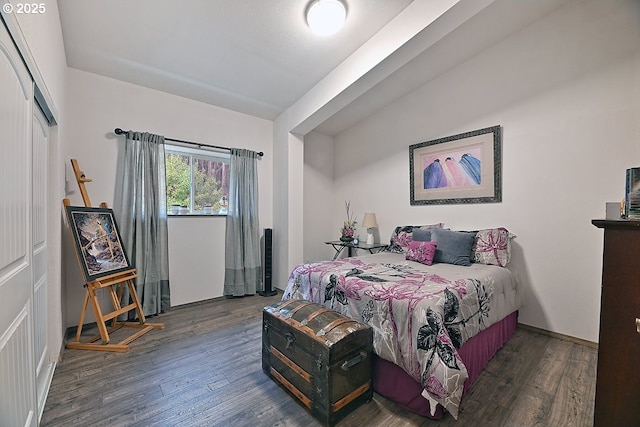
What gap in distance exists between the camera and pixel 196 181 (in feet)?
11.8

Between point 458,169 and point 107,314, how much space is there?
414 cm

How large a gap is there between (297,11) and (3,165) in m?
2.17

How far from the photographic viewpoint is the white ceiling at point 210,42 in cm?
211

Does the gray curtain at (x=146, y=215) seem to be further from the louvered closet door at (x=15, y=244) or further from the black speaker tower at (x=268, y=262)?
the louvered closet door at (x=15, y=244)

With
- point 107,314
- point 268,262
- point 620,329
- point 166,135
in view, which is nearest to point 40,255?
point 107,314

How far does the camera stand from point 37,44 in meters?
1.46

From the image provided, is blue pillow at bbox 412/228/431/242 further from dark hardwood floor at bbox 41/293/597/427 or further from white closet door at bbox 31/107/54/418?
white closet door at bbox 31/107/54/418

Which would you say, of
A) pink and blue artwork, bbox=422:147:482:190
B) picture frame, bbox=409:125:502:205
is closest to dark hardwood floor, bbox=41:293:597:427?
picture frame, bbox=409:125:502:205

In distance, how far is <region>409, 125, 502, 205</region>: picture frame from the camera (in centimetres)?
295

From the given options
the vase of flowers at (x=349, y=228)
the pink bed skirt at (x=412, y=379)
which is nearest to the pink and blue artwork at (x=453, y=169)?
the vase of flowers at (x=349, y=228)

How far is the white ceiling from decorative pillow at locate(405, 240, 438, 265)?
2172 mm

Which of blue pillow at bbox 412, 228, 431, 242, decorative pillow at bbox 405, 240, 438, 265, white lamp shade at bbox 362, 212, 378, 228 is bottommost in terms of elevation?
decorative pillow at bbox 405, 240, 438, 265

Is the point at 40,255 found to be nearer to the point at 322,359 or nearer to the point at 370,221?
the point at 322,359

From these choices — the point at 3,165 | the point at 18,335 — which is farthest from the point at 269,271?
the point at 3,165
